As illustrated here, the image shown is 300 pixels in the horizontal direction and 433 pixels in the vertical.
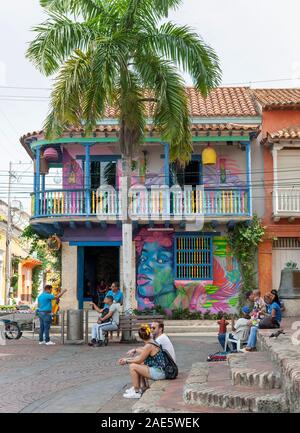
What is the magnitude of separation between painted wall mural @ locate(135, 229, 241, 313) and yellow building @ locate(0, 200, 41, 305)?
1563 centimetres

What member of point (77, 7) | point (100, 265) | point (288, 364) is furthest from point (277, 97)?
point (288, 364)

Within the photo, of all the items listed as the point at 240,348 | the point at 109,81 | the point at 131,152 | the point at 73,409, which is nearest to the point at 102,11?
the point at 109,81

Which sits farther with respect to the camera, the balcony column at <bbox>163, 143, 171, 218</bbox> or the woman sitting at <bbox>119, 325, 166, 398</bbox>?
the balcony column at <bbox>163, 143, 171, 218</bbox>

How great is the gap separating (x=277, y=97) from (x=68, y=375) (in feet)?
58.0

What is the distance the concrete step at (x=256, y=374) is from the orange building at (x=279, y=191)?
14217 mm

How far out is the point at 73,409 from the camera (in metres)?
8.45

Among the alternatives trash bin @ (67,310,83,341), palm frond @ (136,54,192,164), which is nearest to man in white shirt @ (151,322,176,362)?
trash bin @ (67,310,83,341)

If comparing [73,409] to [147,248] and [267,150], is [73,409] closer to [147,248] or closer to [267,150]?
[147,248]

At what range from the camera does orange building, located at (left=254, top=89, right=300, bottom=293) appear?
2298 centimetres

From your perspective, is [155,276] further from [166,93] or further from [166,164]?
[166,93]

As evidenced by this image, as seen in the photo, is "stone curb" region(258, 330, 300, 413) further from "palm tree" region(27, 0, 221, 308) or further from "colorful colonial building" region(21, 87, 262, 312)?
"colorful colonial building" region(21, 87, 262, 312)

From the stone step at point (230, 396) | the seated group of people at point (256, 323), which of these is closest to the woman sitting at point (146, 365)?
the stone step at point (230, 396)

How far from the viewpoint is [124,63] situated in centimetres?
1598

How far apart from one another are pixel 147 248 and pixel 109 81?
355 inches
